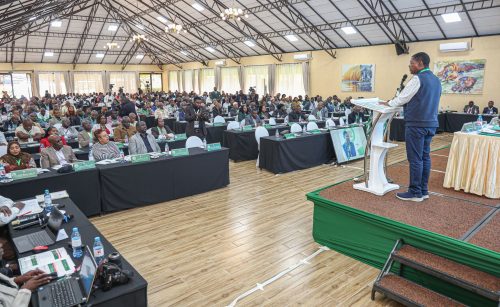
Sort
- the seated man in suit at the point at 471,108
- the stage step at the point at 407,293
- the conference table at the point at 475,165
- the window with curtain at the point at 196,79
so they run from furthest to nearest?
the window with curtain at the point at 196,79 → the seated man in suit at the point at 471,108 → the conference table at the point at 475,165 → the stage step at the point at 407,293

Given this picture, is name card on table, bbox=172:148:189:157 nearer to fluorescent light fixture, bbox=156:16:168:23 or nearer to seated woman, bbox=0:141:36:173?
seated woman, bbox=0:141:36:173

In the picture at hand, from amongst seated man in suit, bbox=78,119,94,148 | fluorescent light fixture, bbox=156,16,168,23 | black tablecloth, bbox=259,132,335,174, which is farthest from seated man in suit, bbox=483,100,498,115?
fluorescent light fixture, bbox=156,16,168,23

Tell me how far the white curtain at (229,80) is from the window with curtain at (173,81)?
5.98m

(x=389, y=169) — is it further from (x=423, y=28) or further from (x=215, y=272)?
(x=423, y=28)

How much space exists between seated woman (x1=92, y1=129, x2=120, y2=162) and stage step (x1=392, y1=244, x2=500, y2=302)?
4.20 m

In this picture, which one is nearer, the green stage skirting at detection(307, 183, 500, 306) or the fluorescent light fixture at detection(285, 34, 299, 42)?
the green stage skirting at detection(307, 183, 500, 306)

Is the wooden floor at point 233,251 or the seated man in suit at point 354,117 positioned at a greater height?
the seated man in suit at point 354,117

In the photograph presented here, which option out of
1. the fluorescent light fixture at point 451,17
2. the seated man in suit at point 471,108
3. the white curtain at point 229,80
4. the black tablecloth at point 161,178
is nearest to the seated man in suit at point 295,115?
the black tablecloth at point 161,178

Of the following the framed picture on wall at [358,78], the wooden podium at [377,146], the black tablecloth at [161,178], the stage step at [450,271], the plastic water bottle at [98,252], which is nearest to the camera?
the plastic water bottle at [98,252]

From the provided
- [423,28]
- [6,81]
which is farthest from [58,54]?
[423,28]

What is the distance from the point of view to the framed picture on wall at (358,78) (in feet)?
46.8

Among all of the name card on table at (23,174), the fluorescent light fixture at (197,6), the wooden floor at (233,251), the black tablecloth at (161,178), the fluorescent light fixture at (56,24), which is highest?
the fluorescent light fixture at (56,24)

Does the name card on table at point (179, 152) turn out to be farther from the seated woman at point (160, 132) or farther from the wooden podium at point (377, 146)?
the wooden podium at point (377, 146)

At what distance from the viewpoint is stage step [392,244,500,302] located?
8.27 ft
